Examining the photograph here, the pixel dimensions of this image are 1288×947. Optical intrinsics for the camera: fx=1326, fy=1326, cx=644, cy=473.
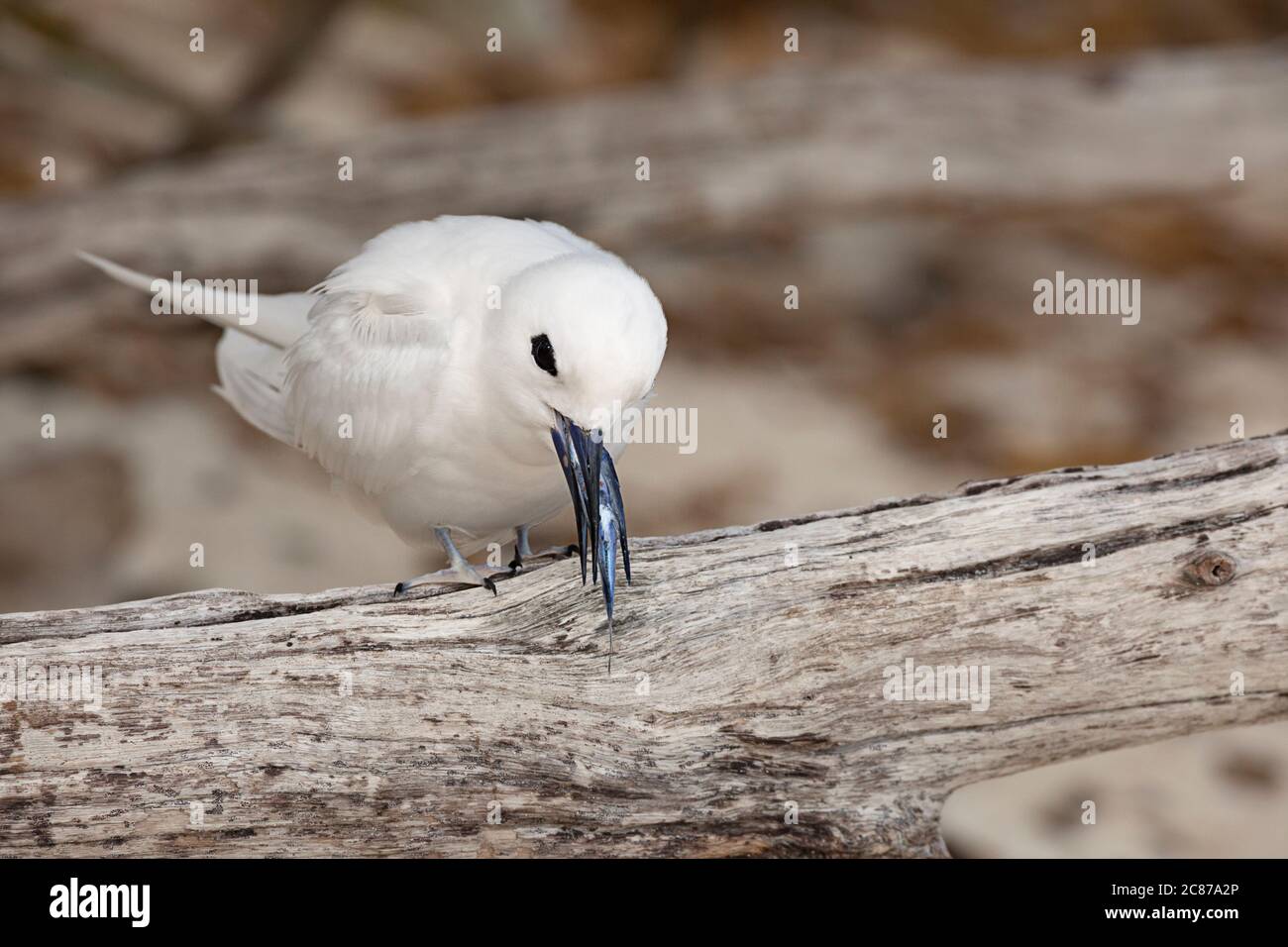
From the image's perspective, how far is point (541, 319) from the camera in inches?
105

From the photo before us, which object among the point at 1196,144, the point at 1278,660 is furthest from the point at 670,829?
the point at 1196,144

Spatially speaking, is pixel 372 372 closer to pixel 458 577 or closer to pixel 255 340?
pixel 458 577

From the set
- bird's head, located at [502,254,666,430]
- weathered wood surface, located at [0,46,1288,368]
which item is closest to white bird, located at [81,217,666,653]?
bird's head, located at [502,254,666,430]

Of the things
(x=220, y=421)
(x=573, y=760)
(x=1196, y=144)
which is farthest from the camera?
(x=220, y=421)

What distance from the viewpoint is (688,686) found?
8.93 feet

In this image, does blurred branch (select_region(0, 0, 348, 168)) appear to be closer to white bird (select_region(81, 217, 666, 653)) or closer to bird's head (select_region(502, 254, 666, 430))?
white bird (select_region(81, 217, 666, 653))

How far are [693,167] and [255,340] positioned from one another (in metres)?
2.42

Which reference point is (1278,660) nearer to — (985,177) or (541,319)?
(541,319)

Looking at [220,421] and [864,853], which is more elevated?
[220,421]

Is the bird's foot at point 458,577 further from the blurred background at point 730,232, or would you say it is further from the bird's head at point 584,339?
the blurred background at point 730,232

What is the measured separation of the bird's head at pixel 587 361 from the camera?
102 inches

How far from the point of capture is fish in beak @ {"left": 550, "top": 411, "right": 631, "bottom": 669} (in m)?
2.62

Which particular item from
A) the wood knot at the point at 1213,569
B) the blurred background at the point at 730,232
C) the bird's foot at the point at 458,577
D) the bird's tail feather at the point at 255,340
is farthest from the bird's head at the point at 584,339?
the blurred background at the point at 730,232

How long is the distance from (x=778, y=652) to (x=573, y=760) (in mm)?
478
